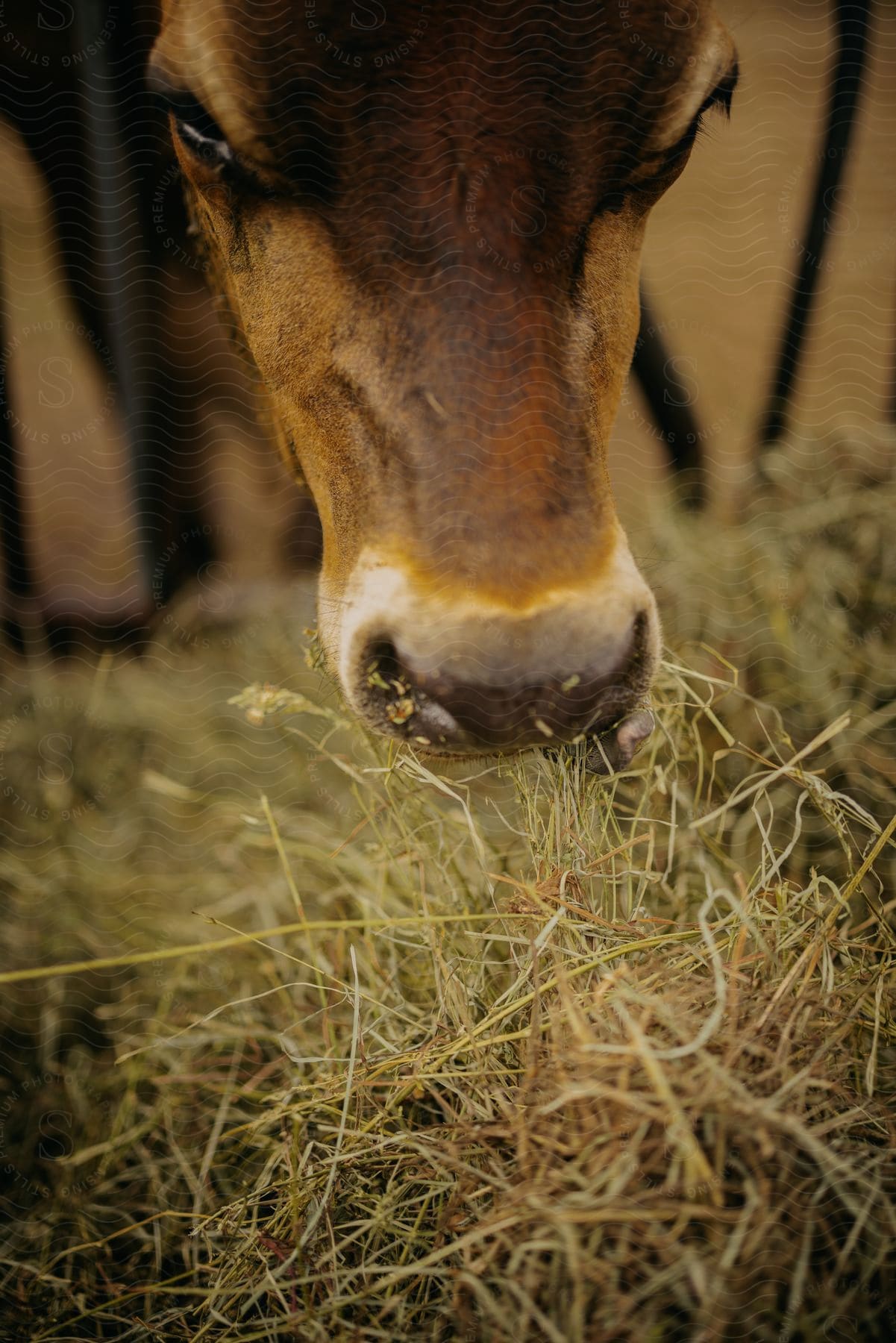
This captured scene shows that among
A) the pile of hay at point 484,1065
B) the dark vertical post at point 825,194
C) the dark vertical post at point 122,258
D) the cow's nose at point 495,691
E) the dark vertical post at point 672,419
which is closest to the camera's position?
the pile of hay at point 484,1065

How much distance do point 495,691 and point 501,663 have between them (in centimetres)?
4

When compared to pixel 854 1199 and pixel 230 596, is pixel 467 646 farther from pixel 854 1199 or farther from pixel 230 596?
pixel 230 596

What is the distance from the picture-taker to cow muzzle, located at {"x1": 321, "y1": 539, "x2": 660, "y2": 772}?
121 centimetres

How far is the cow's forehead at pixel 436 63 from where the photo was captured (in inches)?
51.2

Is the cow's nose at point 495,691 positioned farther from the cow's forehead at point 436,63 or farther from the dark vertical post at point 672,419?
the dark vertical post at point 672,419

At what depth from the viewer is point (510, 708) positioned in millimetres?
1219

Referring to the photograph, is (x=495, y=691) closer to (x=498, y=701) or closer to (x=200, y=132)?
(x=498, y=701)

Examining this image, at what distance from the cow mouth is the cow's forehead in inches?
30.8

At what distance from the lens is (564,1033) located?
120 cm

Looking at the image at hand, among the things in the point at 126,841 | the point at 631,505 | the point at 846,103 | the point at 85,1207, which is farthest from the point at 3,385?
the point at 846,103

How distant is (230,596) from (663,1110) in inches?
118

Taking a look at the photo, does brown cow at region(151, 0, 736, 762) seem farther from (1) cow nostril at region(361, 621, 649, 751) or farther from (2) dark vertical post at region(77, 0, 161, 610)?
(2) dark vertical post at region(77, 0, 161, 610)

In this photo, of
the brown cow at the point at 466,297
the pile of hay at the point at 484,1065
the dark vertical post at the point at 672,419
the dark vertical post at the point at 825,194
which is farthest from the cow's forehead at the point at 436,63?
the dark vertical post at the point at 672,419

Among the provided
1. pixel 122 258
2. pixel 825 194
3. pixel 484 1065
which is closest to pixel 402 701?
pixel 484 1065
